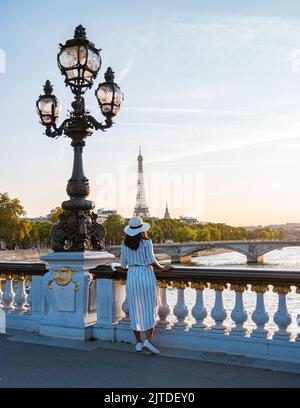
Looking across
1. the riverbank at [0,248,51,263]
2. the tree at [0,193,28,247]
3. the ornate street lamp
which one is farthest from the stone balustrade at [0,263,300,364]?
the tree at [0,193,28,247]

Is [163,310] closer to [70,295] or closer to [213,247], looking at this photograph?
Answer: [70,295]

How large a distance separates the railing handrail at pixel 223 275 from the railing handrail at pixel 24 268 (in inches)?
41.6

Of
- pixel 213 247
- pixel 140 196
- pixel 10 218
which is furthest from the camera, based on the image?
pixel 140 196

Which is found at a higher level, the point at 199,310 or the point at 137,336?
the point at 199,310

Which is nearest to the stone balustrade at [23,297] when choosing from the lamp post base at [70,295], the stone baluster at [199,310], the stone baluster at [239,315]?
the lamp post base at [70,295]

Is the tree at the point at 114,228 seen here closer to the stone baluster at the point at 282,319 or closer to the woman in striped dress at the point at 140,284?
the woman in striped dress at the point at 140,284

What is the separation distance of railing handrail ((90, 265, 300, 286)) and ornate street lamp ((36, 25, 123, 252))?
765 mm

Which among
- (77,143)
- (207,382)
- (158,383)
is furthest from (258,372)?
(77,143)

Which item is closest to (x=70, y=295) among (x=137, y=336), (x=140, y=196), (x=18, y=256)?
(x=137, y=336)

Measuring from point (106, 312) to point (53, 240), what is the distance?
50.8 inches

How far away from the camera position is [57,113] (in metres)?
7.23

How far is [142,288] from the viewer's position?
217 inches

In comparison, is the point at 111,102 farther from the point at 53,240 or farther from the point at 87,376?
the point at 87,376

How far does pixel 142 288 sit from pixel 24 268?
2387mm
